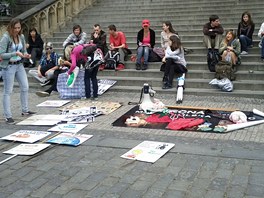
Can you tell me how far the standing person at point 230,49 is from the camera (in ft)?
30.0

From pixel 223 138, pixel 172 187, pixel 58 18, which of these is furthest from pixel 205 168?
pixel 58 18

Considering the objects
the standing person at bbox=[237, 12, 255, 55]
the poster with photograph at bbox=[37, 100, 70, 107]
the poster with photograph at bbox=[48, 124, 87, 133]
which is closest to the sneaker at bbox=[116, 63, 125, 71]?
the poster with photograph at bbox=[37, 100, 70, 107]

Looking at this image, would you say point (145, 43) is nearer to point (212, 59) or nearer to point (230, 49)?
point (212, 59)

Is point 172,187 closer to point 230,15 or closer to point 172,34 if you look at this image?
point 172,34

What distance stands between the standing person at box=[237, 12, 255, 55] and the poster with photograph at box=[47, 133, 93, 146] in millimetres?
5471

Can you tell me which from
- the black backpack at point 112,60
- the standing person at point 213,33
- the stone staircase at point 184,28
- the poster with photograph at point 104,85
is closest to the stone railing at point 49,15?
the stone staircase at point 184,28

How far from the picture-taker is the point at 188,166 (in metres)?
4.85

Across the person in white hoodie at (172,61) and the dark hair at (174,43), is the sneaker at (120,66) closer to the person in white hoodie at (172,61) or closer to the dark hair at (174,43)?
the person in white hoodie at (172,61)

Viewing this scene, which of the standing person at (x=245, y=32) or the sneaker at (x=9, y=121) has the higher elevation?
the standing person at (x=245, y=32)

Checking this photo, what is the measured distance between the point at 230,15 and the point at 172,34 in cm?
329

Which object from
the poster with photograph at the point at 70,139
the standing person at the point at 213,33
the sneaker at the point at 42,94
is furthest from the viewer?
the standing person at the point at 213,33

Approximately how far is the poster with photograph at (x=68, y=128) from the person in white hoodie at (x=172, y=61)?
304 centimetres

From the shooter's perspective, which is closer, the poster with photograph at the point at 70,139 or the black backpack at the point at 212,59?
the poster with photograph at the point at 70,139

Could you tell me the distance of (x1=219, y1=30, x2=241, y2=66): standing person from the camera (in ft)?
30.0
